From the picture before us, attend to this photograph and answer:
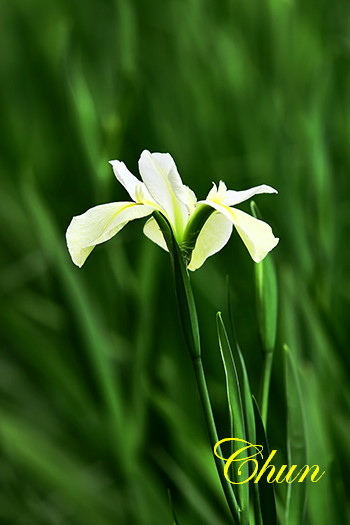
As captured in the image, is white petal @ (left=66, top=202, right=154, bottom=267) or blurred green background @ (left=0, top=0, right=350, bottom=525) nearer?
white petal @ (left=66, top=202, right=154, bottom=267)

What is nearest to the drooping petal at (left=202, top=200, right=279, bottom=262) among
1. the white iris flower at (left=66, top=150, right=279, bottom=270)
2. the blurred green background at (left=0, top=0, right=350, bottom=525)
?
the white iris flower at (left=66, top=150, right=279, bottom=270)

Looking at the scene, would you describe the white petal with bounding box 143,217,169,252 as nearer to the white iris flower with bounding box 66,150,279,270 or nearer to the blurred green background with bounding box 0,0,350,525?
the white iris flower with bounding box 66,150,279,270

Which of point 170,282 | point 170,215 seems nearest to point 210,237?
point 170,215

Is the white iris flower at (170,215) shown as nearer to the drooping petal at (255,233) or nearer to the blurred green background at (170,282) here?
the drooping petal at (255,233)

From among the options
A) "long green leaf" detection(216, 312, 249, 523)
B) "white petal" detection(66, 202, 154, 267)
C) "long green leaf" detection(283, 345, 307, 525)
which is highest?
"white petal" detection(66, 202, 154, 267)

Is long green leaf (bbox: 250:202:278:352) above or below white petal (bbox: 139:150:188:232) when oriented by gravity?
below
